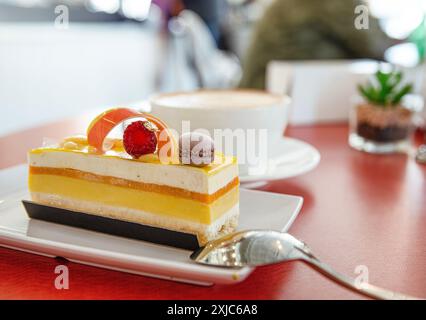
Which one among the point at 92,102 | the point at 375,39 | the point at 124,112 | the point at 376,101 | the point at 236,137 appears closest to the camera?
the point at 124,112

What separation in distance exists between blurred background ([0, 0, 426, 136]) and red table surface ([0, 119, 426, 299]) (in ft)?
1.48

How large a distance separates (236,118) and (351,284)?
371 millimetres

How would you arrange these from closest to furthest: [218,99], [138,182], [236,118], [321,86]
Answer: [138,182] → [236,118] → [218,99] → [321,86]

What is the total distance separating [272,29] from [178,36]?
71.5 inches

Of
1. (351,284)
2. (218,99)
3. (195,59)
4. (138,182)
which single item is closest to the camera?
(351,284)

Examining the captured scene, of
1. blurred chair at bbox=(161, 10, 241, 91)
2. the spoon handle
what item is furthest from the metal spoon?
blurred chair at bbox=(161, 10, 241, 91)

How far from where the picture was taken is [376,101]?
94 cm

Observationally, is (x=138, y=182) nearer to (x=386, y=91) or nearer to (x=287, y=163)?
(x=287, y=163)

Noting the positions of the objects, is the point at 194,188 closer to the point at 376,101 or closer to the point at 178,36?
the point at 376,101

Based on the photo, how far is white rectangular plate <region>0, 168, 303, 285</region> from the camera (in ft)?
1.37

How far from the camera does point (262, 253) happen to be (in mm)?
446

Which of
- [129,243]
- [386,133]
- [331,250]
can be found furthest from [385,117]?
[129,243]

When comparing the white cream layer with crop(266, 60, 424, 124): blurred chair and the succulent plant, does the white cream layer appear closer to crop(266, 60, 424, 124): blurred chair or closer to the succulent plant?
the succulent plant
